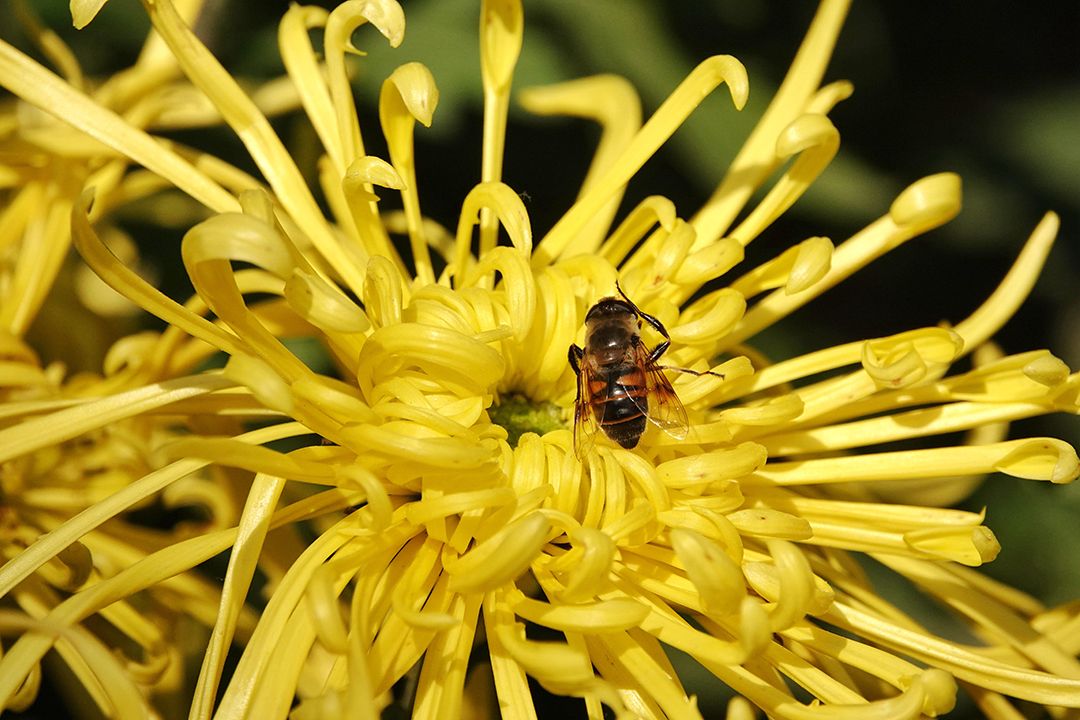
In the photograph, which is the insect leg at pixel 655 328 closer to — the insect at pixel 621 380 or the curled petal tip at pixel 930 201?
the insect at pixel 621 380

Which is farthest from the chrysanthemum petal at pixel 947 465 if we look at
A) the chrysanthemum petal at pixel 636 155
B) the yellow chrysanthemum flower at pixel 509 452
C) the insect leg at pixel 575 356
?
the chrysanthemum petal at pixel 636 155

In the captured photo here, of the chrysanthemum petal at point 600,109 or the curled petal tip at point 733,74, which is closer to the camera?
the curled petal tip at point 733,74

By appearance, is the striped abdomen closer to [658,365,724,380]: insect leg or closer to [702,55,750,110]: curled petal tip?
[658,365,724,380]: insect leg

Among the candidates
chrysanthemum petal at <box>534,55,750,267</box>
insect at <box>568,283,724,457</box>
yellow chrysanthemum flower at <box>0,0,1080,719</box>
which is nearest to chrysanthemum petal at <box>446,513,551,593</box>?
yellow chrysanthemum flower at <box>0,0,1080,719</box>

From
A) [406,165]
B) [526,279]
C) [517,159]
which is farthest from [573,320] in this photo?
[517,159]

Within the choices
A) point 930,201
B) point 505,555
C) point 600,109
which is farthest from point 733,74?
point 505,555

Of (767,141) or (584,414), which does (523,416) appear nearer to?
(584,414)

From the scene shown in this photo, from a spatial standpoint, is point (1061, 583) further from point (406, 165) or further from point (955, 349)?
point (406, 165)
